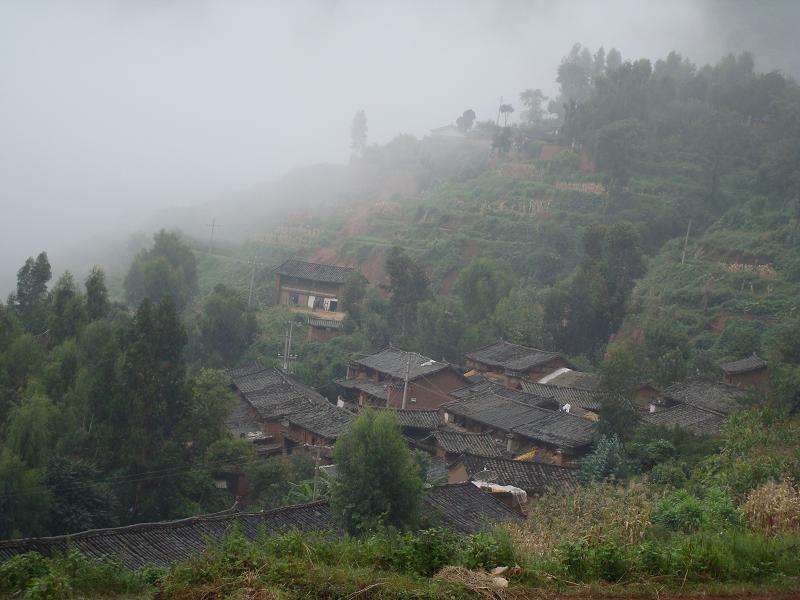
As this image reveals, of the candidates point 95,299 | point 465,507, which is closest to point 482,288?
point 95,299

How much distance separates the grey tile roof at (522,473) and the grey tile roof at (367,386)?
8.76 m

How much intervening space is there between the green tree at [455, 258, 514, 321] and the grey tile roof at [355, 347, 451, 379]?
18.4 ft

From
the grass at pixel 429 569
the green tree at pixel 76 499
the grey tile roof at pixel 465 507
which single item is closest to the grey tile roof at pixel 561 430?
the grey tile roof at pixel 465 507

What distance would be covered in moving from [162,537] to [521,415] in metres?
14.3

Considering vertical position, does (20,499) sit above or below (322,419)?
above

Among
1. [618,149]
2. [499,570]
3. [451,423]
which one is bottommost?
[451,423]

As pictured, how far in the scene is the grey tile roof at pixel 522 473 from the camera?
1931cm

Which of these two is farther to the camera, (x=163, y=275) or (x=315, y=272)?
(x=315, y=272)

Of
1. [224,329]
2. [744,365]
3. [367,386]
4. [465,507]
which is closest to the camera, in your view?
[465,507]

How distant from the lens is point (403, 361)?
3172cm

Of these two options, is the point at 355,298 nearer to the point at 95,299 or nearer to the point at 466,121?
the point at 95,299

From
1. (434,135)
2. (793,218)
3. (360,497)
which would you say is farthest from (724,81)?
(360,497)

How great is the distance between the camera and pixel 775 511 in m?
→ 8.54

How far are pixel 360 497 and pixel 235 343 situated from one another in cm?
1991
